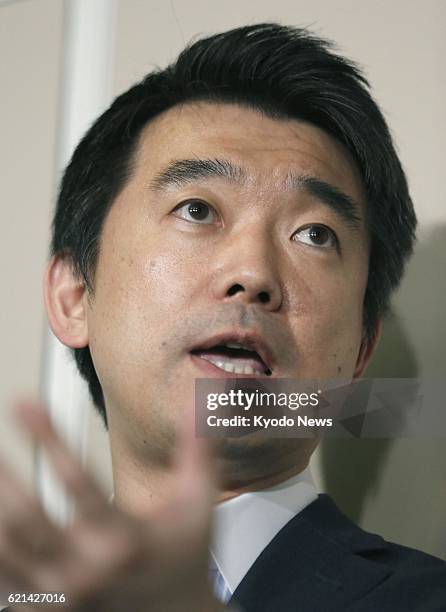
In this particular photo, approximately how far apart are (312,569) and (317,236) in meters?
0.27

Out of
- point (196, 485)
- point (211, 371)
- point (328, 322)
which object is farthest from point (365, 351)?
point (196, 485)

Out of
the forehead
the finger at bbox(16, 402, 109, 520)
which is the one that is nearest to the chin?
the forehead

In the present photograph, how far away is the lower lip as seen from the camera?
683 mm

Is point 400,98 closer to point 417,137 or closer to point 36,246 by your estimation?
point 417,137

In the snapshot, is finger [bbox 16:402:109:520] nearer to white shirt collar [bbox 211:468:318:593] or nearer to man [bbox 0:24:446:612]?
man [bbox 0:24:446:612]

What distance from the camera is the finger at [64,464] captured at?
0.38 meters

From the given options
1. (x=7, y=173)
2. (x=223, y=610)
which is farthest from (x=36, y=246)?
(x=223, y=610)

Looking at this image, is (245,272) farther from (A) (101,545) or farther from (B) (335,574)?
(A) (101,545)

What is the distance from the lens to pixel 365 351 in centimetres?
87

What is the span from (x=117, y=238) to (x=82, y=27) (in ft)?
1.50

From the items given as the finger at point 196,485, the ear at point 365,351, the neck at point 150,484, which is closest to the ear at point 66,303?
the neck at point 150,484

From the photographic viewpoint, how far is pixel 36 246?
1.12m

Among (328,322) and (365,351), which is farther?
(365,351)

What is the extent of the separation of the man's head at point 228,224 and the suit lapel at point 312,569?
125 mm
